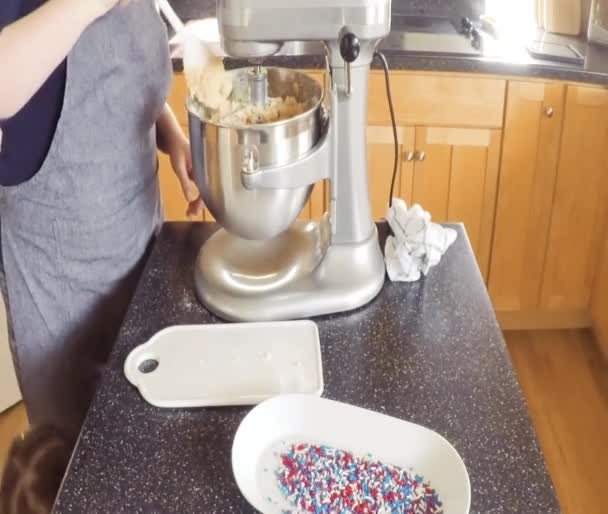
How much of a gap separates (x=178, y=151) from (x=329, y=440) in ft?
2.04

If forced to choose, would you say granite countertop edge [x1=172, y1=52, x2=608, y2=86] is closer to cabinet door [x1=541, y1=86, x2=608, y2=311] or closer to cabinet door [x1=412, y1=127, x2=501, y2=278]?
cabinet door [x1=541, y1=86, x2=608, y2=311]

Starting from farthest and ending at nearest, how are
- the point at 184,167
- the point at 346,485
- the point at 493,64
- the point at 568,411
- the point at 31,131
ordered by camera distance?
1. the point at 568,411
2. the point at 493,64
3. the point at 184,167
4. the point at 31,131
5. the point at 346,485

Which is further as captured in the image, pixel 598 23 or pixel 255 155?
pixel 598 23

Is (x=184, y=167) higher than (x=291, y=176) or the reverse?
the reverse

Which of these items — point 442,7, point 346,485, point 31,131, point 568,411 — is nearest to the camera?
point 346,485

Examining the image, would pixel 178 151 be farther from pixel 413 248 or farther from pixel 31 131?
pixel 413 248

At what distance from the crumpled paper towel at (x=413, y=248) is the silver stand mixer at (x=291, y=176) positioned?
2 cm

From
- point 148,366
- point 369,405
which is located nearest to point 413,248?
point 369,405

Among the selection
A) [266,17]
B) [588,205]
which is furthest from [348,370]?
[588,205]

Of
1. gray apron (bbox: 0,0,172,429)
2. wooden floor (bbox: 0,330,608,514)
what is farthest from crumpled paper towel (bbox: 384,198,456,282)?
wooden floor (bbox: 0,330,608,514)

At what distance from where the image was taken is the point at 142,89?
1.10 m

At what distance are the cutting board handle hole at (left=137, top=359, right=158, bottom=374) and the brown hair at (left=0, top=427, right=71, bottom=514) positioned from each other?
0.77ft

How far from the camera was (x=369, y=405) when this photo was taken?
86 cm

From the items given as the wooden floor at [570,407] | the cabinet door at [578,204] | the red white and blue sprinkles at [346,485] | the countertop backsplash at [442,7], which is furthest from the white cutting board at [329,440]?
the countertop backsplash at [442,7]
